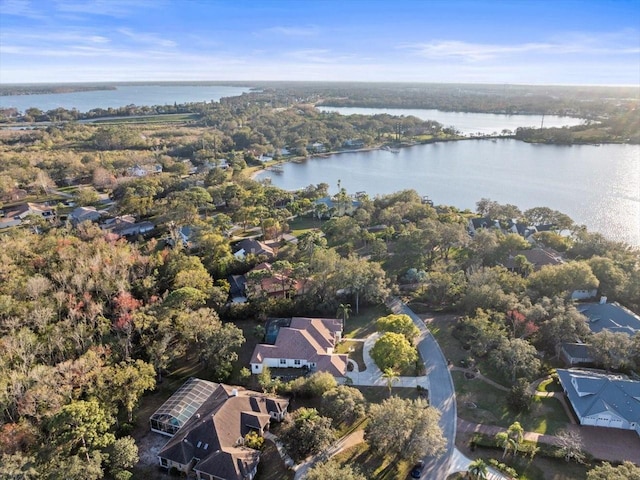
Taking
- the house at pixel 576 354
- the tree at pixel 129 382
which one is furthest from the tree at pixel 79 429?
the house at pixel 576 354

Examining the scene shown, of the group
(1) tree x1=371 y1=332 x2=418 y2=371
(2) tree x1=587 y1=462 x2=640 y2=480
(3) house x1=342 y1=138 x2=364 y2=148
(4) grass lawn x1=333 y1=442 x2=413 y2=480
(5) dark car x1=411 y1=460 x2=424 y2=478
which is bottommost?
(4) grass lawn x1=333 y1=442 x2=413 y2=480

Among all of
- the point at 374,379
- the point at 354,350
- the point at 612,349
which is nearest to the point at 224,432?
the point at 374,379

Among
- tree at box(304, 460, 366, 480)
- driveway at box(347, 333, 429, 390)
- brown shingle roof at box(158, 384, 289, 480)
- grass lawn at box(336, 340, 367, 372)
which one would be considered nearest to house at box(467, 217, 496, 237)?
grass lawn at box(336, 340, 367, 372)

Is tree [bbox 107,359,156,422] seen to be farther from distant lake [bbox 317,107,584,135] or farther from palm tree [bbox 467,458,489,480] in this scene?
distant lake [bbox 317,107,584,135]

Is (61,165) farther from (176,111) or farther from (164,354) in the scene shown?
(176,111)

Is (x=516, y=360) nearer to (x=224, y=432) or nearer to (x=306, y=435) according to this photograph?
(x=306, y=435)

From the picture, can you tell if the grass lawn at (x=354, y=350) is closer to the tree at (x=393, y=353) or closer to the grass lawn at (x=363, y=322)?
the grass lawn at (x=363, y=322)
